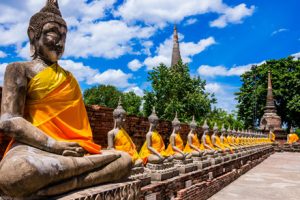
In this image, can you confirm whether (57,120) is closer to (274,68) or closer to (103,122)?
(103,122)

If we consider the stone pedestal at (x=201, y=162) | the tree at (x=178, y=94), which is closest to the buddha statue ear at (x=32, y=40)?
the stone pedestal at (x=201, y=162)

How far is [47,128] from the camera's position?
314 centimetres

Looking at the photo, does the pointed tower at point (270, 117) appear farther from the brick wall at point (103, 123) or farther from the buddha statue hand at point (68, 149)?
the buddha statue hand at point (68, 149)

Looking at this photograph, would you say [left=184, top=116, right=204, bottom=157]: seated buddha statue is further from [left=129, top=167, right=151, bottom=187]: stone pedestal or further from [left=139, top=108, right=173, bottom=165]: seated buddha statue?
[left=129, top=167, right=151, bottom=187]: stone pedestal

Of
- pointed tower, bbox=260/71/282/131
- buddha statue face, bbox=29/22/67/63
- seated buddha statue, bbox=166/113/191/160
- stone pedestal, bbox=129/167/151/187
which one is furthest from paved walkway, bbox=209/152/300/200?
pointed tower, bbox=260/71/282/131

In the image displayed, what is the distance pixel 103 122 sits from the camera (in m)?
8.10

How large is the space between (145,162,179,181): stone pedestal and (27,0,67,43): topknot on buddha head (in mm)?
3534

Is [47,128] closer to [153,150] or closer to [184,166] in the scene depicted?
[153,150]

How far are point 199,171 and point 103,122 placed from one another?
2.69 metres

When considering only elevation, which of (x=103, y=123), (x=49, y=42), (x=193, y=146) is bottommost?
(x=193, y=146)

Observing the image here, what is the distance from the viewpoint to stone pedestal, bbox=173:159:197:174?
733 cm

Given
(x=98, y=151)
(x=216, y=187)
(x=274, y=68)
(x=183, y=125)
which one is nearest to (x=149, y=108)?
(x=183, y=125)

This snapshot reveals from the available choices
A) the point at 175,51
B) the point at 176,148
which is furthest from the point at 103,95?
the point at 176,148

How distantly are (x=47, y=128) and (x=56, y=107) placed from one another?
225 millimetres
